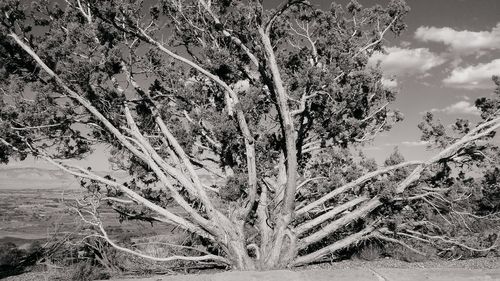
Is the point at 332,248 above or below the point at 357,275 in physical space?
above

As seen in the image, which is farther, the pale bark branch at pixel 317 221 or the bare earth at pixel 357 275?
the pale bark branch at pixel 317 221

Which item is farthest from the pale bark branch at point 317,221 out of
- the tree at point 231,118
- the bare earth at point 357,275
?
the bare earth at point 357,275

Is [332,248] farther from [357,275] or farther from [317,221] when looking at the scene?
[357,275]

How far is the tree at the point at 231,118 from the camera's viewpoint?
855 centimetres

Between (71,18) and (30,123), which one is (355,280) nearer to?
(30,123)

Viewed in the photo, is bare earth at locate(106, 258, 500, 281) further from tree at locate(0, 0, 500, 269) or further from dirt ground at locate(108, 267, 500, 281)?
tree at locate(0, 0, 500, 269)

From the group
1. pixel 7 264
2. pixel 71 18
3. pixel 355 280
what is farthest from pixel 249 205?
pixel 7 264

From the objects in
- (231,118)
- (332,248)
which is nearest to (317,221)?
(332,248)

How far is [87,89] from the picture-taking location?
28.8 feet

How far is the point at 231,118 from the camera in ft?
32.9

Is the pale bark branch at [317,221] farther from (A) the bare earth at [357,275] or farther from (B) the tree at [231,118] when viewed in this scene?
(A) the bare earth at [357,275]

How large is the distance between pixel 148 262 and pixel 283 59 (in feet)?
23.4

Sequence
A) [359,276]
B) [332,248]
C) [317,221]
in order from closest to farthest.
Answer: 1. [359,276]
2. [317,221]
3. [332,248]

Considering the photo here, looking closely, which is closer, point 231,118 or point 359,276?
point 359,276
